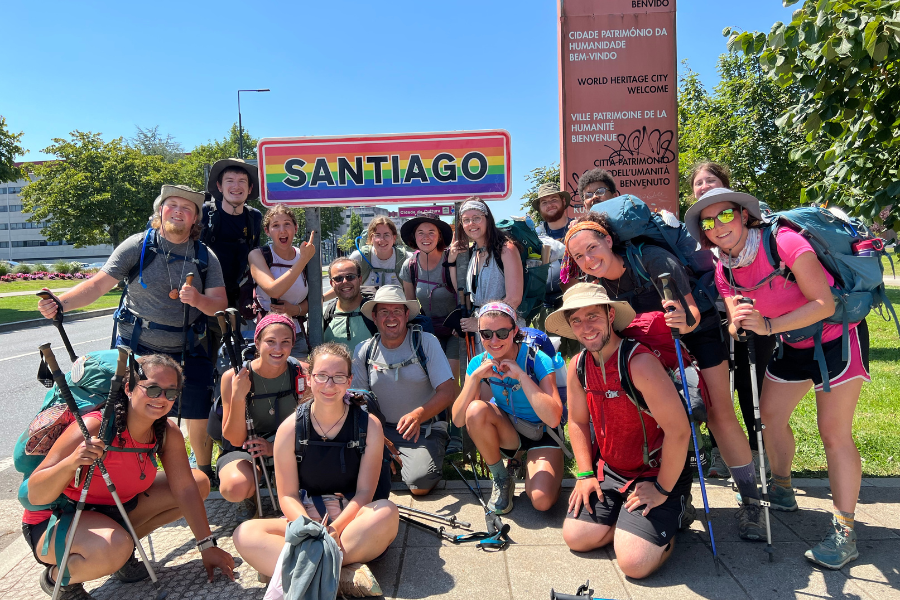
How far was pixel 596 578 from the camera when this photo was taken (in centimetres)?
283

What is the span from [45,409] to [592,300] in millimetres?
2767

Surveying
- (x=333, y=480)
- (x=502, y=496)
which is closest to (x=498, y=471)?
(x=502, y=496)

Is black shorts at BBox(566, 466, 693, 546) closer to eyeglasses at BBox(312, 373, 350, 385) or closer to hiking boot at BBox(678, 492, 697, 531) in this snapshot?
hiking boot at BBox(678, 492, 697, 531)

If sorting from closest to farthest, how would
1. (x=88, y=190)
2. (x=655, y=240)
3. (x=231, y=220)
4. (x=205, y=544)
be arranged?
(x=205, y=544), (x=655, y=240), (x=231, y=220), (x=88, y=190)

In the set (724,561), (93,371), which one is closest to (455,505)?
(724,561)

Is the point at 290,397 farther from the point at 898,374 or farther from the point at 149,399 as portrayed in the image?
the point at 898,374

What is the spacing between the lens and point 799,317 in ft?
9.30

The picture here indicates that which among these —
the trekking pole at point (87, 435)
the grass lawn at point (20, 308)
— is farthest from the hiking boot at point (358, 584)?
the grass lawn at point (20, 308)

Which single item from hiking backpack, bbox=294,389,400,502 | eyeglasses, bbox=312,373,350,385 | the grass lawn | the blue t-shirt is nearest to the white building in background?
the grass lawn

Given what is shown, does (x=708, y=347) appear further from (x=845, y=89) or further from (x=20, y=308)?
(x=20, y=308)

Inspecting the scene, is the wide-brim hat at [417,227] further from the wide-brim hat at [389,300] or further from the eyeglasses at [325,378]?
the eyeglasses at [325,378]

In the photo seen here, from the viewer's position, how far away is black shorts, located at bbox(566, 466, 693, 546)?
288 centimetres

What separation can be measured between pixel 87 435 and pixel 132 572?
32.4 inches

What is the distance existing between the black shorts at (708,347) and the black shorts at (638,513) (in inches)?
25.0
